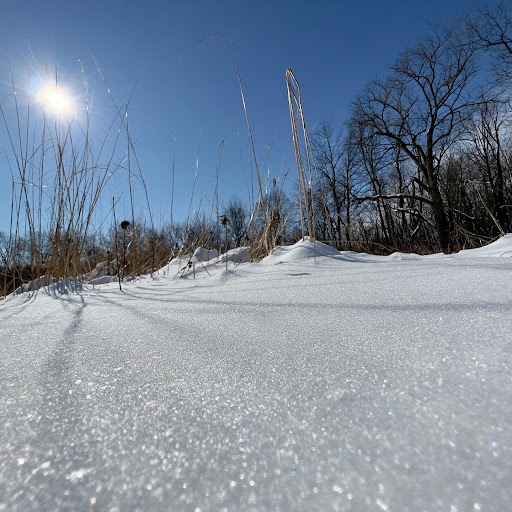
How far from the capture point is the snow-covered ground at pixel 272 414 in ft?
0.43

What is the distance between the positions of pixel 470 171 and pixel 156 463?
15.2 metres

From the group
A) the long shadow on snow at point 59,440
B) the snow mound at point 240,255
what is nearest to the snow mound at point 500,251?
the snow mound at point 240,255

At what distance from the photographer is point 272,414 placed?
0.63 ft

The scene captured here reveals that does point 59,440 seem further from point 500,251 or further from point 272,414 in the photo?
point 500,251

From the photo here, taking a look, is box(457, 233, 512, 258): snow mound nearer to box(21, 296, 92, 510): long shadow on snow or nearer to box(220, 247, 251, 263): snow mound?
box(220, 247, 251, 263): snow mound

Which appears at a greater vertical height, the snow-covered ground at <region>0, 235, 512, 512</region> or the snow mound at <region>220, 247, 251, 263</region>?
the snow mound at <region>220, 247, 251, 263</region>

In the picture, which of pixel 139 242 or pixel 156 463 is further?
pixel 139 242

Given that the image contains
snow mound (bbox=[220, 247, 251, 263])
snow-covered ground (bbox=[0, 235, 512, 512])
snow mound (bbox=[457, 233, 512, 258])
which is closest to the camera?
snow-covered ground (bbox=[0, 235, 512, 512])

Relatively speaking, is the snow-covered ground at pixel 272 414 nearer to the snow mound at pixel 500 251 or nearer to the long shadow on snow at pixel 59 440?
the long shadow on snow at pixel 59 440

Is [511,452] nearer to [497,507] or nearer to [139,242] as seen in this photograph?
[497,507]

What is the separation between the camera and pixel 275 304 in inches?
20.4

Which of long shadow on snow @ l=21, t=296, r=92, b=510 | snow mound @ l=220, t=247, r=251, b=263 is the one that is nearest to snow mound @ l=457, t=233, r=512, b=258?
snow mound @ l=220, t=247, r=251, b=263

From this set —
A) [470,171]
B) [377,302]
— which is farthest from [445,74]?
[377,302]

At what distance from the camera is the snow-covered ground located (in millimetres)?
131
